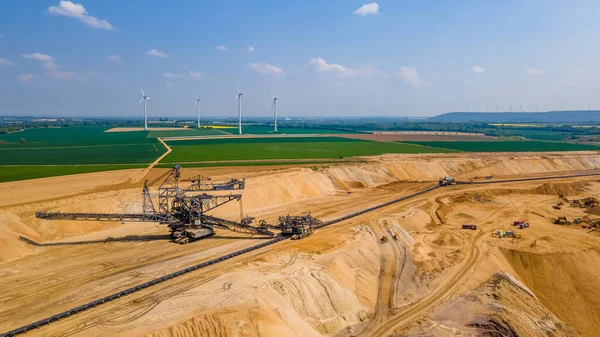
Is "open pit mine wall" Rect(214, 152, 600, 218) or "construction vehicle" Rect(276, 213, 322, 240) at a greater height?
"open pit mine wall" Rect(214, 152, 600, 218)

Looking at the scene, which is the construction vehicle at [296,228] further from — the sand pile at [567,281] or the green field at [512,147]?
the green field at [512,147]

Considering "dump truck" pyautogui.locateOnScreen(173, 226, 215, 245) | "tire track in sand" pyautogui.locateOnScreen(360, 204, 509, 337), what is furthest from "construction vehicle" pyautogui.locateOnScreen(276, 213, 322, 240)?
"tire track in sand" pyautogui.locateOnScreen(360, 204, 509, 337)

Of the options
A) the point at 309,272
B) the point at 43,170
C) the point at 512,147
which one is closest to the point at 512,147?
the point at 512,147

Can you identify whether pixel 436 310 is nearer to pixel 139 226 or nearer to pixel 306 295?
pixel 306 295

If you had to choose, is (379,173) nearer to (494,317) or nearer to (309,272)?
(309,272)

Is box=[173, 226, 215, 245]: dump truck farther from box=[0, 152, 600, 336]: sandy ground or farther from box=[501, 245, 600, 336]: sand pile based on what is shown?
box=[501, 245, 600, 336]: sand pile

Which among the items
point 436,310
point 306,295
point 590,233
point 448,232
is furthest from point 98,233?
point 590,233
